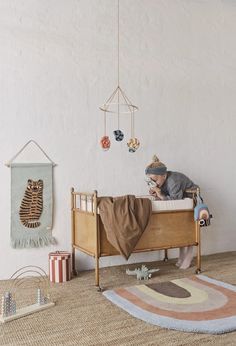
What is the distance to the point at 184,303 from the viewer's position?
2.52 metres

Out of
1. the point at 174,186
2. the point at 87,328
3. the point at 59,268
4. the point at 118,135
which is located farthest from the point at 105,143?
the point at 87,328

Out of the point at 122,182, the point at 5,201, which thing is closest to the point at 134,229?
the point at 122,182

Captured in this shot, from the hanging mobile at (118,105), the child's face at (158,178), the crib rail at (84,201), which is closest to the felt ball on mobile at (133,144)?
the hanging mobile at (118,105)

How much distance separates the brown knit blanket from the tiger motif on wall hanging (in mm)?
688

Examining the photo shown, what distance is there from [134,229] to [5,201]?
3.68ft

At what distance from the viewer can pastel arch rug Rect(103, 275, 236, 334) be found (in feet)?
7.18

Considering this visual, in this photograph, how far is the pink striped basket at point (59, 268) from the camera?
3.11 m

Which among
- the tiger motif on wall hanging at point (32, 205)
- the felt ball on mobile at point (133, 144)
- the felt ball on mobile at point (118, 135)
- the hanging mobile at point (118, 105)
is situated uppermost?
the hanging mobile at point (118, 105)

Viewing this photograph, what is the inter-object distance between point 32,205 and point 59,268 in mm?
606

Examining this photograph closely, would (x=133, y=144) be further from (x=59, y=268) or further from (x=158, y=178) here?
(x=59, y=268)

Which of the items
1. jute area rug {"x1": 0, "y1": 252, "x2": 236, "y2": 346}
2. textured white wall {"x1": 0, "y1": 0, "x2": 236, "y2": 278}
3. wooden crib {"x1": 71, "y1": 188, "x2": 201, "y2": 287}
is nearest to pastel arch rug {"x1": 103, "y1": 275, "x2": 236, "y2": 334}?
jute area rug {"x1": 0, "y1": 252, "x2": 236, "y2": 346}

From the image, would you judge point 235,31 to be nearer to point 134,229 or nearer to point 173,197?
point 173,197

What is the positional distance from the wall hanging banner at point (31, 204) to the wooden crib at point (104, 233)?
8.8 inches

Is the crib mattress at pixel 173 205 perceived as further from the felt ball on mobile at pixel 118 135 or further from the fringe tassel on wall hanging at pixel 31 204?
the fringe tassel on wall hanging at pixel 31 204
